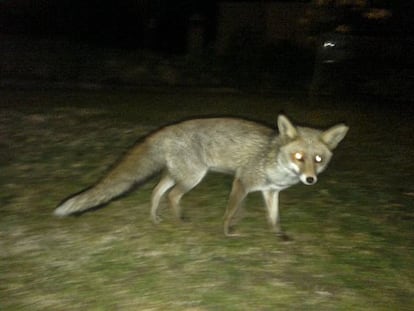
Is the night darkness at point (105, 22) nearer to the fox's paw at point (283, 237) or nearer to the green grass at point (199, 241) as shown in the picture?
the green grass at point (199, 241)

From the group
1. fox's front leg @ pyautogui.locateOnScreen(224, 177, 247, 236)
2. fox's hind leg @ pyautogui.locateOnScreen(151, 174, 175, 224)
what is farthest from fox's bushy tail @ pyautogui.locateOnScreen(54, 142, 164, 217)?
fox's front leg @ pyautogui.locateOnScreen(224, 177, 247, 236)

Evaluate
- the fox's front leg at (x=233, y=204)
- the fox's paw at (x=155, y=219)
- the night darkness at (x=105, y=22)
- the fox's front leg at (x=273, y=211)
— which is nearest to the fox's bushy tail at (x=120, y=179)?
the fox's paw at (x=155, y=219)

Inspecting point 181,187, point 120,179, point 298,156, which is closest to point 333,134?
point 298,156

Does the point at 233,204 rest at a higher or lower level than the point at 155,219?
higher

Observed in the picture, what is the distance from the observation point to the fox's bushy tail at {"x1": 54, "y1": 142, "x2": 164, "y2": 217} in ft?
19.0

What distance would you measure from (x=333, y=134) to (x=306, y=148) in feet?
1.15

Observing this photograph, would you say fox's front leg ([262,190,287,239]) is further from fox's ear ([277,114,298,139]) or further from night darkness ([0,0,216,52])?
night darkness ([0,0,216,52])

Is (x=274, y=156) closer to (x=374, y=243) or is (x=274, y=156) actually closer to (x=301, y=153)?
(x=301, y=153)

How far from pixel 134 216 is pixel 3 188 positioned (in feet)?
6.40

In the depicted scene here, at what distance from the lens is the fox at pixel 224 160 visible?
5.77 meters

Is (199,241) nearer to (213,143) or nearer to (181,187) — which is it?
(181,187)

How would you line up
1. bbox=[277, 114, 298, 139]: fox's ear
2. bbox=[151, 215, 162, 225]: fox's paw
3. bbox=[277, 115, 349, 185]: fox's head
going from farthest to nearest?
bbox=[151, 215, 162, 225]: fox's paw < bbox=[277, 114, 298, 139]: fox's ear < bbox=[277, 115, 349, 185]: fox's head

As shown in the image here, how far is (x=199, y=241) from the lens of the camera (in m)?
5.77

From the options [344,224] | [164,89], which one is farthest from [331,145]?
[164,89]
